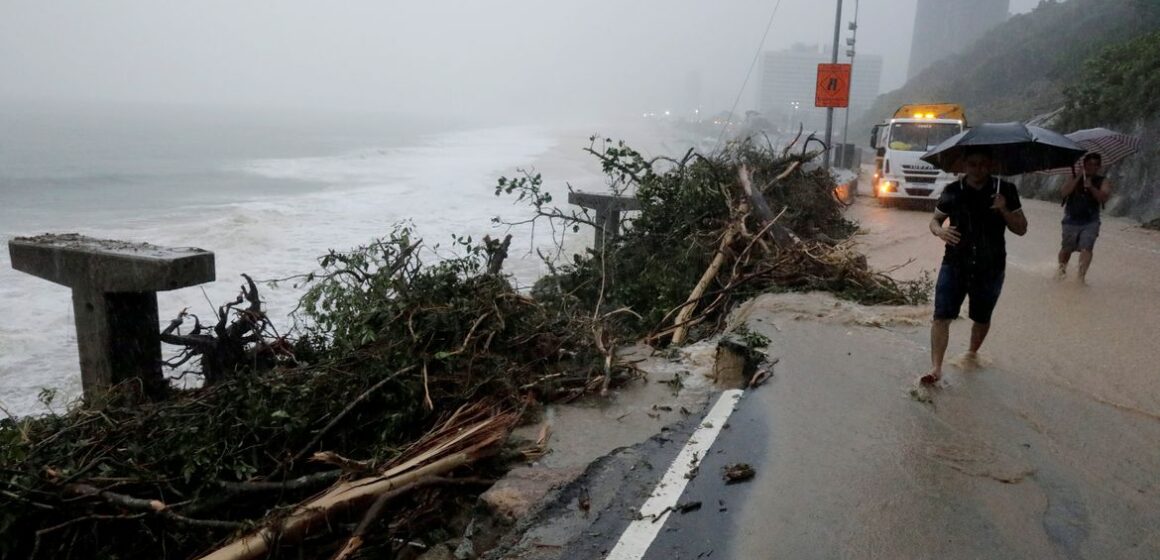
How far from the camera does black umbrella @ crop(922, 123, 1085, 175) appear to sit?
500 cm

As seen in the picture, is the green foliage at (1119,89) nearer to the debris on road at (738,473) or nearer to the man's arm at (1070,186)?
the man's arm at (1070,186)

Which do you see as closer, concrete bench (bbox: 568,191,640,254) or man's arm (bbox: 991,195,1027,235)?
man's arm (bbox: 991,195,1027,235)

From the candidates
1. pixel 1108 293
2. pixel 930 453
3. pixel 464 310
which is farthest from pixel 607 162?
pixel 930 453

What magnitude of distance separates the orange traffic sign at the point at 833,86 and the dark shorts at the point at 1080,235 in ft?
38.7

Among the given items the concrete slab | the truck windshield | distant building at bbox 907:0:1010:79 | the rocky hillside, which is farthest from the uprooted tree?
distant building at bbox 907:0:1010:79

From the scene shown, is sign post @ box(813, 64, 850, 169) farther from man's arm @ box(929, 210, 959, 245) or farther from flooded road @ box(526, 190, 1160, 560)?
man's arm @ box(929, 210, 959, 245)

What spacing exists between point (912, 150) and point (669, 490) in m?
16.7

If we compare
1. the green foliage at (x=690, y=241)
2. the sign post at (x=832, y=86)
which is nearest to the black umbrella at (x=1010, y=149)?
the green foliage at (x=690, y=241)

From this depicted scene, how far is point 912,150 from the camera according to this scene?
18094 millimetres

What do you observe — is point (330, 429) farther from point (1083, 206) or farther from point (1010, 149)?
point (1083, 206)

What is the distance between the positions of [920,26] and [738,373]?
4958 inches

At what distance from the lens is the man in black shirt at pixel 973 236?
509 cm

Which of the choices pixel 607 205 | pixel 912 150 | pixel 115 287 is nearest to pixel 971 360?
pixel 115 287

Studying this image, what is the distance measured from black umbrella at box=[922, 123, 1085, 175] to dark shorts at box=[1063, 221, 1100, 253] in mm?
4165
